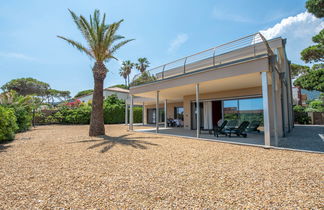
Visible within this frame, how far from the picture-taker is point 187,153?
555cm

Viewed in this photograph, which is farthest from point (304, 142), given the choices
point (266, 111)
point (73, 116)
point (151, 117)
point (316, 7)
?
point (73, 116)

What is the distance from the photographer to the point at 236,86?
33.5ft

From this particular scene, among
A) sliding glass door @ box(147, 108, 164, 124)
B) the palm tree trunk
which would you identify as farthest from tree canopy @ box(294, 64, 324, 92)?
the palm tree trunk

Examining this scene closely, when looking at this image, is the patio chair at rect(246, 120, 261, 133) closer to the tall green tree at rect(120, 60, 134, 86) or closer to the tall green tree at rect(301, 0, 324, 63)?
the tall green tree at rect(301, 0, 324, 63)

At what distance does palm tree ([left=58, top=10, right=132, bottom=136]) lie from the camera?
31.0 feet

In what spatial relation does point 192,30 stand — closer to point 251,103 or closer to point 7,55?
point 251,103

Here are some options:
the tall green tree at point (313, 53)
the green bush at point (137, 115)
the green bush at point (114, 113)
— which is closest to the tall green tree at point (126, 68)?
the green bush at point (137, 115)

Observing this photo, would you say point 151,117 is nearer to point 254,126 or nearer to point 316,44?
point 254,126

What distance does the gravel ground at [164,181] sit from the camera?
2.50 metres

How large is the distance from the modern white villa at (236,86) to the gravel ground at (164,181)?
8.78 ft

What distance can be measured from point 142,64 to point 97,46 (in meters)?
32.9

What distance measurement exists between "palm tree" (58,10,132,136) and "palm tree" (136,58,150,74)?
31800mm

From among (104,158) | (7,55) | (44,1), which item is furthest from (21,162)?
(7,55)

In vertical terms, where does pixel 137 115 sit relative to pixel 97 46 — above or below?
below
